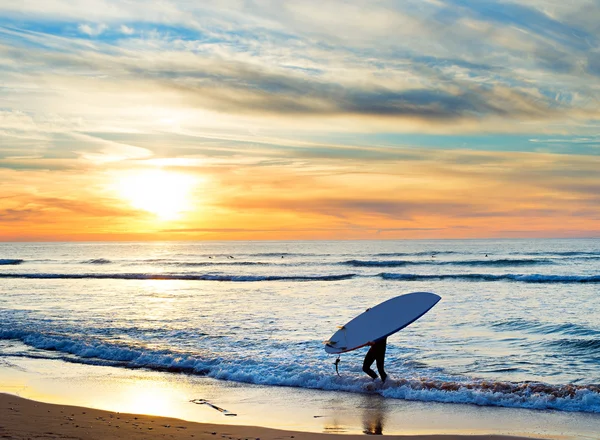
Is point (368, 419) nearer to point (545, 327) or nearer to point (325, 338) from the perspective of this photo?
point (325, 338)

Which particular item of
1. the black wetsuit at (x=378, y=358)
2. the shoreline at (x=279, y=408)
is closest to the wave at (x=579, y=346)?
the shoreline at (x=279, y=408)

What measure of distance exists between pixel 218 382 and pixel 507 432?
6472mm

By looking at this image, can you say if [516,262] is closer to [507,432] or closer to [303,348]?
[303,348]

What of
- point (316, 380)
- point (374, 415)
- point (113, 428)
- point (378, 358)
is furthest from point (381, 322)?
point (113, 428)

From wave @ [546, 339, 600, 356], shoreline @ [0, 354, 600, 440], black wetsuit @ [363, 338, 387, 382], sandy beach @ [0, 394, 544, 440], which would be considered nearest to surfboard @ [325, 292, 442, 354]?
black wetsuit @ [363, 338, 387, 382]

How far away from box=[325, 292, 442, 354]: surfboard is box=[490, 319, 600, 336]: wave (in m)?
7.03

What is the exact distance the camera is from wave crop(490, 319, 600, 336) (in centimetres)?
1691

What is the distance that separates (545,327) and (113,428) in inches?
566

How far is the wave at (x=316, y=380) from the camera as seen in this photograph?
1022 centimetres

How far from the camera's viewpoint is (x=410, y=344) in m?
15.7

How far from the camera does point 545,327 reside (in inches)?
705

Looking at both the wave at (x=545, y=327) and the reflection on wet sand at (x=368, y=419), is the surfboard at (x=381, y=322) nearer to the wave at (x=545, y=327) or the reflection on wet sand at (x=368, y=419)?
the reflection on wet sand at (x=368, y=419)

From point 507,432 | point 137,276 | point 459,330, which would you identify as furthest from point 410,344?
point 137,276

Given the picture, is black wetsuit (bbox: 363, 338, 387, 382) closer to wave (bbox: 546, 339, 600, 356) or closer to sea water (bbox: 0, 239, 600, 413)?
sea water (bbox: 0, 239, 600, 413)
